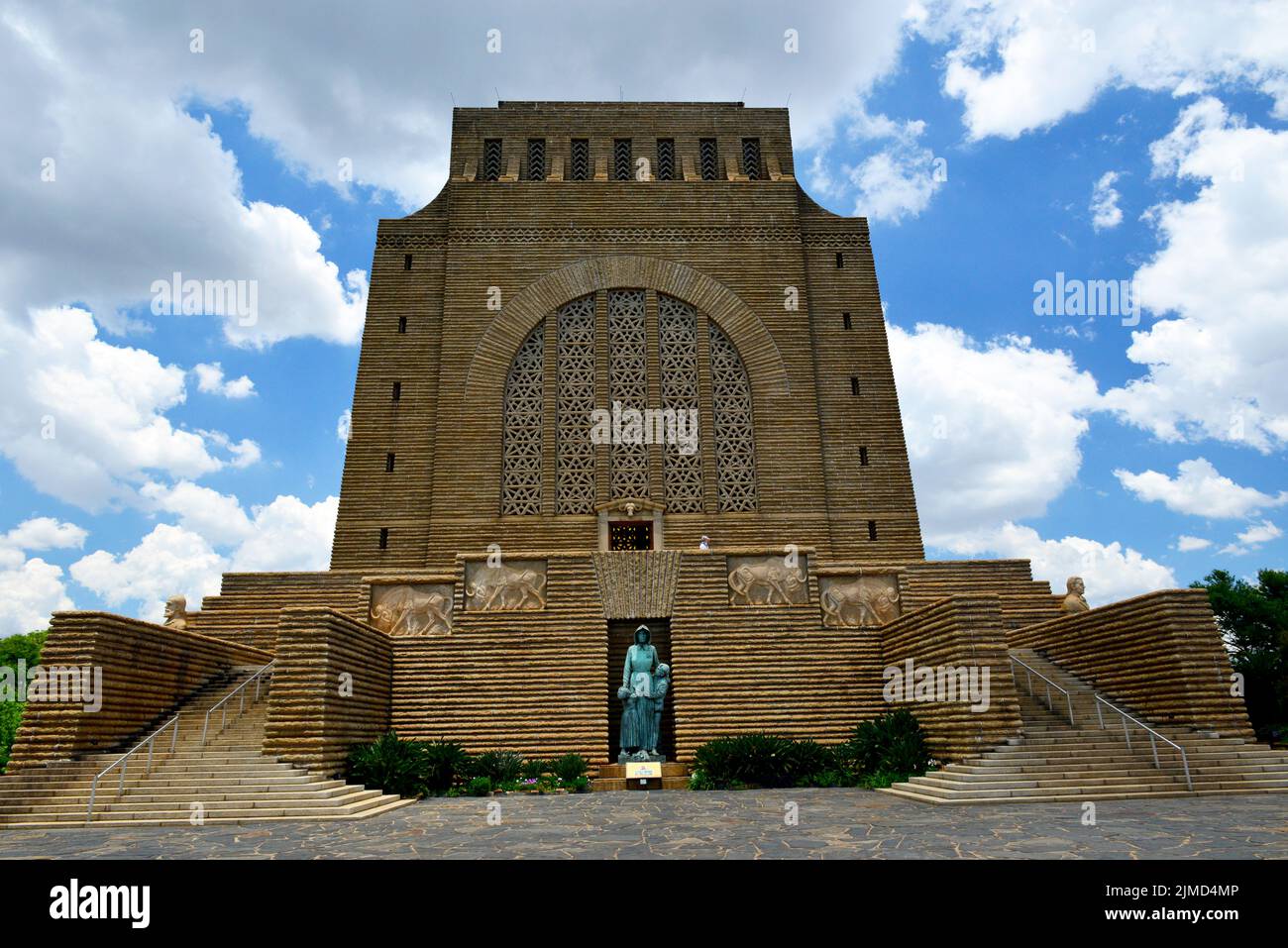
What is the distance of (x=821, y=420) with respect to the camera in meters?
19.4

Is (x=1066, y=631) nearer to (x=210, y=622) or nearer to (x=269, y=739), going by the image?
(x=269, y=739)

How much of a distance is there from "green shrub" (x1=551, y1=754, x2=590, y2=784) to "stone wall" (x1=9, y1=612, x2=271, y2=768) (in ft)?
17.3

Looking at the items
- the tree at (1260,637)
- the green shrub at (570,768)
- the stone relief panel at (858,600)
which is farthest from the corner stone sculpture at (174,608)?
the tree at (1260,637)

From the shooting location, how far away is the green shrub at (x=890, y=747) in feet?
34.8

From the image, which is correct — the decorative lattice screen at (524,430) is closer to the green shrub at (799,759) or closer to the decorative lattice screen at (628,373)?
the decorative lattice screen at (628,373)

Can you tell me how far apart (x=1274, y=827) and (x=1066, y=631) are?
6.11 m

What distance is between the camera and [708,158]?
72.8 ft

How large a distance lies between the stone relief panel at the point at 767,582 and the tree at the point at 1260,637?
1044cm

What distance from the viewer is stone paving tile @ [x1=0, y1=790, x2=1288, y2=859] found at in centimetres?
572

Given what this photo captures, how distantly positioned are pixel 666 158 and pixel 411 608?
48.9ft

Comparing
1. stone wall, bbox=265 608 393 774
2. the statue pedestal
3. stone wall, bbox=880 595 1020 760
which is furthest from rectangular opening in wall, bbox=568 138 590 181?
the statue pedestal

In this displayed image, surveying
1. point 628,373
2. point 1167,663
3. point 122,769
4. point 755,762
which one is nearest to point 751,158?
point 628,373

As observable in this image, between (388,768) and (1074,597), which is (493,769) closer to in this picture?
(388,768)
